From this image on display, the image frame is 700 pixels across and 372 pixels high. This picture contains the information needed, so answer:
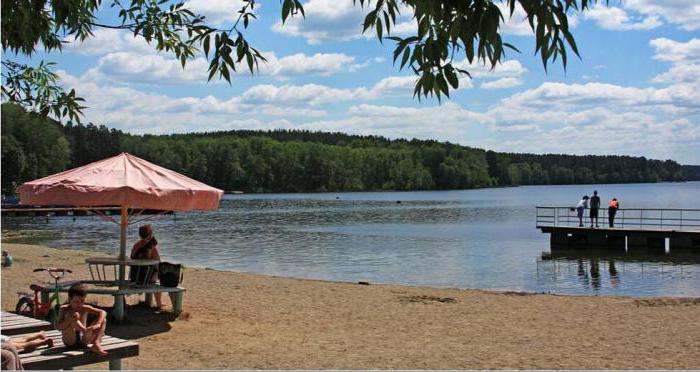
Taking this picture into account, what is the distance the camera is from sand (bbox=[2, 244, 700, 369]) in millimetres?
8102

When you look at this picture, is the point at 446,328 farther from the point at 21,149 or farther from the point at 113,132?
the point at 113,132

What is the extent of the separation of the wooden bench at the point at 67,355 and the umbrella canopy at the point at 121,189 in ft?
10.4

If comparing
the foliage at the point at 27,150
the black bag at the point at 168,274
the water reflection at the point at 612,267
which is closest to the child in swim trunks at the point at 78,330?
the black bag at the point at 168,274

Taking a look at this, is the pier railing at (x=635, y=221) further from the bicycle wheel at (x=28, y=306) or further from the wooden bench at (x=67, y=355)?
the wooden bench at (x=67, y=355)

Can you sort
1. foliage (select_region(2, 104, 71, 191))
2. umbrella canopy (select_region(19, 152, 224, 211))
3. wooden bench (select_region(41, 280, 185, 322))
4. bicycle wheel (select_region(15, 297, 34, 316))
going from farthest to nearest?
foliage (select_region(2, 104, 71, 191)) → bicycle wheel (select_region(15, 297, 34, 316)) → wooden bench (select_region(41, 280, 185, 322)) → umbrella canopy (select_region(19, 152, 224, 211))

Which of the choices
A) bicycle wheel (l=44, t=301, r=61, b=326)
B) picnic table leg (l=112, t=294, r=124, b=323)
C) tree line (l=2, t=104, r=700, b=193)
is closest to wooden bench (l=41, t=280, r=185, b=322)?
picnic table leg (l=112, t=294, r=124, b=323)

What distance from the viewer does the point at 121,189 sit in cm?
898

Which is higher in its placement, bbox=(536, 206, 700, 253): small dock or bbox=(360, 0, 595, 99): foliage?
bbox=(360, 0, 595, 99): foliage

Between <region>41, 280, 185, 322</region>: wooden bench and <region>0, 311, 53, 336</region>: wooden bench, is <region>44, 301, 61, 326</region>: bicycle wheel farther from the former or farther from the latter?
<region>0, 311, 53, 336</region>: wooden bench


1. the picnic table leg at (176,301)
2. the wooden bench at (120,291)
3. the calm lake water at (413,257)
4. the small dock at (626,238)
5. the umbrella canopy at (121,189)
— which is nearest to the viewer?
the umbrella canopy at (121,189)

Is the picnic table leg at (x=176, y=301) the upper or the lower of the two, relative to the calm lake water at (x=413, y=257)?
upper

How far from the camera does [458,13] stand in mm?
2691

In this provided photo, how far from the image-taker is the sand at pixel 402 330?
26.6 ft

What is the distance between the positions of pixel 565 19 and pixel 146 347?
23.6ft
